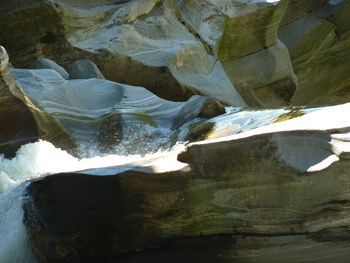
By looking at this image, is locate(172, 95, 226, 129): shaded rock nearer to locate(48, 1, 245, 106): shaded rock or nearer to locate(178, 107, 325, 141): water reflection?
locate(178, 107, 325, 141): water reflection

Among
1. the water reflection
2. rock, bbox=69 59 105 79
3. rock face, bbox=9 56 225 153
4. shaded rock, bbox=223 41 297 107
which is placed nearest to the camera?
the water reflection

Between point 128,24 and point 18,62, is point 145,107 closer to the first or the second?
point 18,62

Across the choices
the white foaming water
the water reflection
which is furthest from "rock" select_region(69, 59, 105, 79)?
the water reflection

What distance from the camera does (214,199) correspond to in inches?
143

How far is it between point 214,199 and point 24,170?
200 centimetres

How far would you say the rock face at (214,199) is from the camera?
135 inches

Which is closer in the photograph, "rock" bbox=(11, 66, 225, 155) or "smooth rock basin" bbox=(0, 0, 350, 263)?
"smooth rock basin" bbox=(0, 0, 350, 263)

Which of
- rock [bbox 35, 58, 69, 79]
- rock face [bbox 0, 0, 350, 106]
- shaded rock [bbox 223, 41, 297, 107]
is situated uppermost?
rock [bbox 35, 58, 69, 79]

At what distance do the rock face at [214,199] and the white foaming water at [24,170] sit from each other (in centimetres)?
8

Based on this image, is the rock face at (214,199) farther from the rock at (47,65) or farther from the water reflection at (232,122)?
the rock at (47,65)

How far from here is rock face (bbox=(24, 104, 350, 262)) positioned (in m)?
3.42

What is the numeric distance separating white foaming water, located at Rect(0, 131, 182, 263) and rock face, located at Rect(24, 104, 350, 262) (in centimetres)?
8

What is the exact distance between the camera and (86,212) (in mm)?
3781

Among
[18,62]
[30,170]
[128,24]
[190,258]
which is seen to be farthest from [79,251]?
[128,24]
